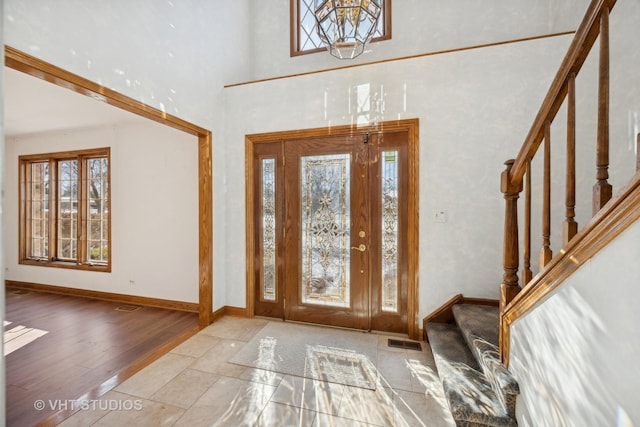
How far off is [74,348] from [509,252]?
3926mm

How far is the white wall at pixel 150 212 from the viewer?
153 inches

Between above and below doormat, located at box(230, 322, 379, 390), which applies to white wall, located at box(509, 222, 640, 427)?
above

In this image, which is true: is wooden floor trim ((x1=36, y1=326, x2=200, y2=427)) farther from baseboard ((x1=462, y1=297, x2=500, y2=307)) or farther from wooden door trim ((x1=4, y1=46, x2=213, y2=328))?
baseboard ((x1=462, y1=297, x2=500, y2=307))

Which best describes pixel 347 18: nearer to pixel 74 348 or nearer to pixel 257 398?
pixel 257 398

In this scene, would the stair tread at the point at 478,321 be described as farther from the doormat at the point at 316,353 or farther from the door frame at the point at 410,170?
the doormat at the point at 316,353

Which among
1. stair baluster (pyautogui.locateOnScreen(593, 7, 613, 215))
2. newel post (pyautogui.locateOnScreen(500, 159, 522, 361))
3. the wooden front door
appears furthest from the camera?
the wooden front door

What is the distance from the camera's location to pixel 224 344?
9.29 ft

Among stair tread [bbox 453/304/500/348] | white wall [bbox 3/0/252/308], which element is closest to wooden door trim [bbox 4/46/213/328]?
white wall [bbox 3/0/252/308]

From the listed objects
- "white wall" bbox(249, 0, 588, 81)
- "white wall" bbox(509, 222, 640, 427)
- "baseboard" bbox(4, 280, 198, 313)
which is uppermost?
"white wall" bbox(249, 0, 588, 81)

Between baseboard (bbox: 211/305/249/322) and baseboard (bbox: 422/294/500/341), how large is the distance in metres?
2.10

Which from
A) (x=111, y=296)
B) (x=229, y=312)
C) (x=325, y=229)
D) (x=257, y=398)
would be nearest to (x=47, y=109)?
(x=111, y=296)

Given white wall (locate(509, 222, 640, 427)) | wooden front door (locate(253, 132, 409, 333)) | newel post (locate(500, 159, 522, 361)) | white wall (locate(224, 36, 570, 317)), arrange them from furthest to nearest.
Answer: wooden front door (locate(253, 132, 409, 333)) < white wall (locate(224, 36, 570, 317)) < newel post (locate(500, 159, 522, 361)) < white wall (locate(509, 222, 640, 427))

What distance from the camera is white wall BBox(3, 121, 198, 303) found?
3.88m

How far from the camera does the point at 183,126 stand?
2914mm
